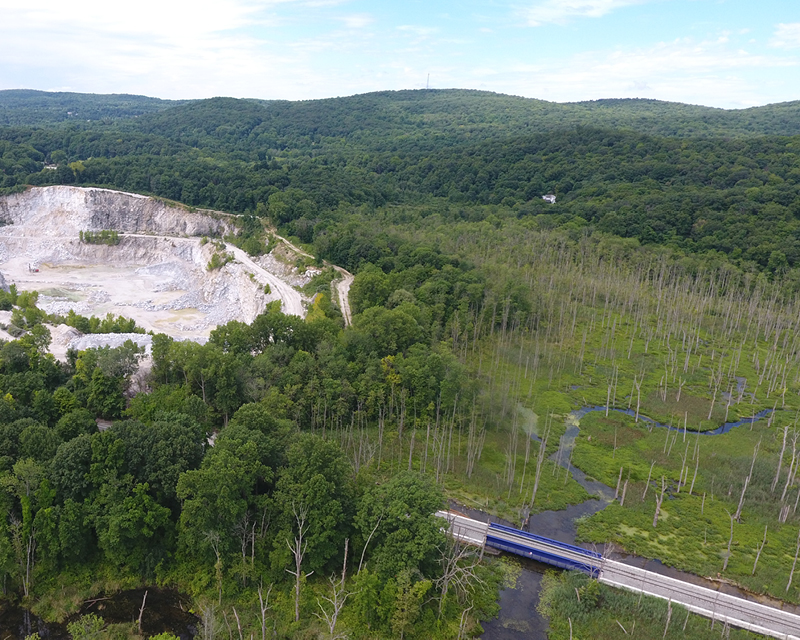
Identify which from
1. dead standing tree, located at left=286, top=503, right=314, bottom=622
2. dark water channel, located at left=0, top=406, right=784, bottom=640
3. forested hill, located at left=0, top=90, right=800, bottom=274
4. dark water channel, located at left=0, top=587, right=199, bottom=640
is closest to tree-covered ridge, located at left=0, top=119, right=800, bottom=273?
forested hill, located at left=0, top=90, right=800, bottom=274

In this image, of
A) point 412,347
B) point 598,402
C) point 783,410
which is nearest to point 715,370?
point 783,410

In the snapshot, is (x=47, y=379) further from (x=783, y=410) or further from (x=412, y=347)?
(x=783, y=410)

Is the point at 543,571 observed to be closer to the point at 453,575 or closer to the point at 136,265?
the point at 453,575

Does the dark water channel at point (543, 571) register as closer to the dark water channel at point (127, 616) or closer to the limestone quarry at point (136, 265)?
the dark water channel at point (127, 616)

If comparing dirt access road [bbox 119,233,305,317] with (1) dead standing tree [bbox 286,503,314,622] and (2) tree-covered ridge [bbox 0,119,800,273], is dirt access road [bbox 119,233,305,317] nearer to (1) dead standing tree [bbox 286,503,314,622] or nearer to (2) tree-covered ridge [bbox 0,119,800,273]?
(2) tree-covered ridge [bbox 0,119,800,273]

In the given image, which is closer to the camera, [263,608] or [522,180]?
[263,608]

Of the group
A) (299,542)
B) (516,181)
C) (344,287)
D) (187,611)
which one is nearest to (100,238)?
(344,287)
